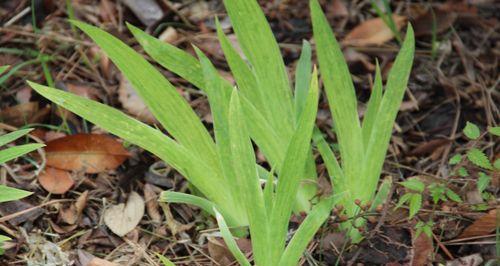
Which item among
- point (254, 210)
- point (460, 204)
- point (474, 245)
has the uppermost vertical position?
point (254, 210)

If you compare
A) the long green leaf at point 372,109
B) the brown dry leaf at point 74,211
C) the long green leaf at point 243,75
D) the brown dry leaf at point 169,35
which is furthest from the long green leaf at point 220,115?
the brown dry leaf at point 169,35

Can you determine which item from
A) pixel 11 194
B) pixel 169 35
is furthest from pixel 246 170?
pixel 169 35

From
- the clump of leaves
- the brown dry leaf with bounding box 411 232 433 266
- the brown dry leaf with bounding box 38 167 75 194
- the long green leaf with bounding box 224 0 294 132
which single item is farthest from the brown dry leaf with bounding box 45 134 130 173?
the brown dry leaf with bounding box 411 232 433 266

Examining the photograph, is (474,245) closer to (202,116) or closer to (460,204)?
(460,204)

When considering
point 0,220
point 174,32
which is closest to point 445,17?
point 174,32

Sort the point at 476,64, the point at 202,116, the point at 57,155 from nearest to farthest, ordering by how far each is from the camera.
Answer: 1. the point at 57,155
2. the point at 202,116
3. the point at 476,64

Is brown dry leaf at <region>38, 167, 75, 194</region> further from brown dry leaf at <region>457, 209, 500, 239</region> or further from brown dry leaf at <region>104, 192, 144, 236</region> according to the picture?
brown dry leaf at <region>457, 209, 500, 239</region>
